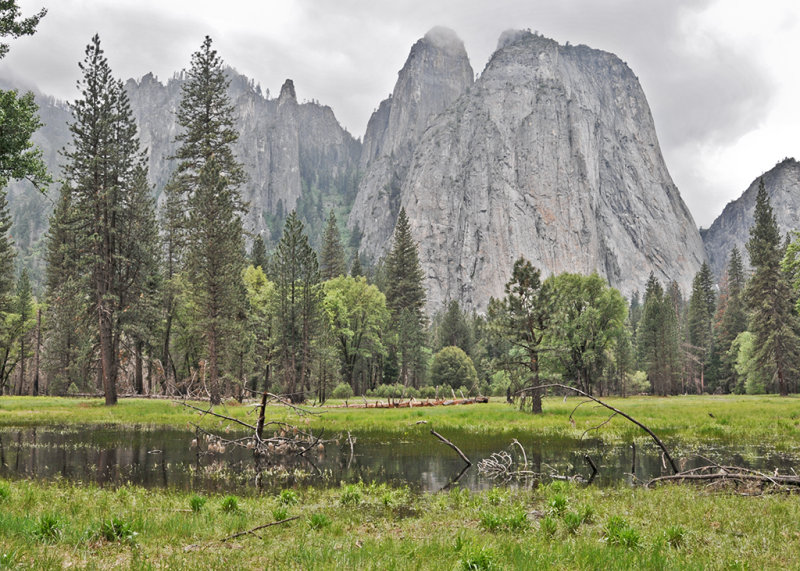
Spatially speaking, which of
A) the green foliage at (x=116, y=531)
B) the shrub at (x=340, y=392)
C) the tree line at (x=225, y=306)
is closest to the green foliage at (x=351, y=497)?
the green foliage at (x=116, y=531)

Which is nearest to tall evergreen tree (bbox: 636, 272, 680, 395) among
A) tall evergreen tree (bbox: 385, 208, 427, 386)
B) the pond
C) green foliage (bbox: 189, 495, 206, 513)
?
tall evergreen tree (bbox: 385, 208, 427, 386)

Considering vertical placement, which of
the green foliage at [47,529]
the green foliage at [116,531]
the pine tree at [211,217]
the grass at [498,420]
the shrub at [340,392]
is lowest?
the shrub at [340,392]

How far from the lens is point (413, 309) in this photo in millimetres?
85688

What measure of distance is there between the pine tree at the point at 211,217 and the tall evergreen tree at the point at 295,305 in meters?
4.12

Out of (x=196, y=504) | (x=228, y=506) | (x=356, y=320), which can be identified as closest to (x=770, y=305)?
(x=356, y=320)

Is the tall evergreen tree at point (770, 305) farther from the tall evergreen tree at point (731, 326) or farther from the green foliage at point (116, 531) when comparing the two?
the green foliage at point (116, 531)

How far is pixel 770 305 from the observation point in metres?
60.1

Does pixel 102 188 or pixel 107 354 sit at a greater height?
pixel 102 188

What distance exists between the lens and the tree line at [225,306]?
39.2 meters

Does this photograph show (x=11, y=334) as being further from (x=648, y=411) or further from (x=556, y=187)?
(x=556, y=187)

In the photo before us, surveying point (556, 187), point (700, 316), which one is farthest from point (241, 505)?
point (556, 187)

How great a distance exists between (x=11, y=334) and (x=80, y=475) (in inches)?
2378

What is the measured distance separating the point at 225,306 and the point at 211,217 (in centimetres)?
767

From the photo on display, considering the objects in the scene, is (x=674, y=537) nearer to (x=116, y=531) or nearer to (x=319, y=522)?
(x=319, y=522)
